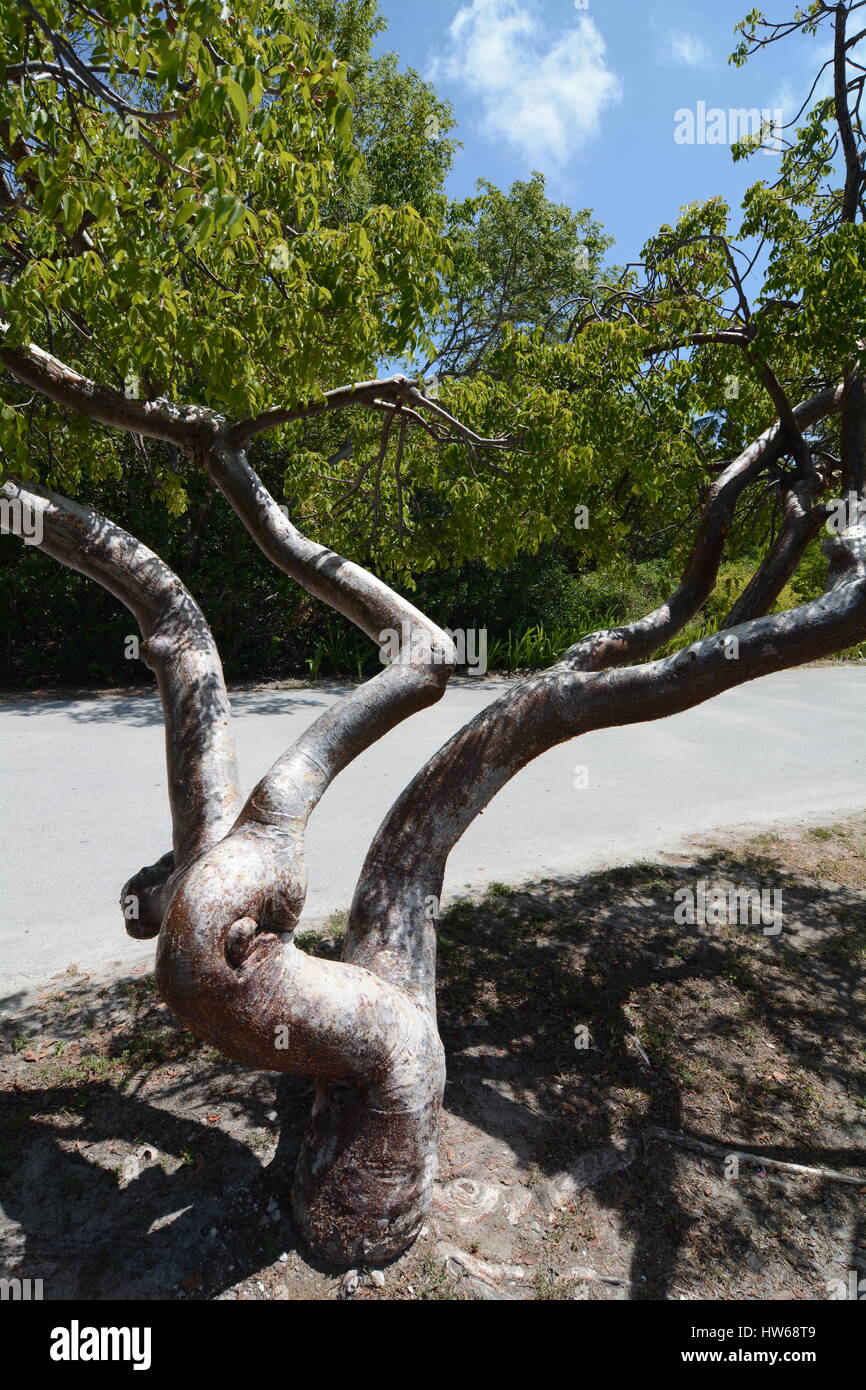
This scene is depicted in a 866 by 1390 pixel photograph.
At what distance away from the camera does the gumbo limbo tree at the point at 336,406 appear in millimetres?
2783

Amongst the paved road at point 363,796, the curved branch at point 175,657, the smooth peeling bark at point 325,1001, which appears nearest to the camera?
the smooth peeling bark at point 325,1001

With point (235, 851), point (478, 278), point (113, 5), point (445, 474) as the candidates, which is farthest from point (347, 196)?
point (235, 851)

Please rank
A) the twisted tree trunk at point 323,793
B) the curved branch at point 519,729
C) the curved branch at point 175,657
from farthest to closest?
the curved branch at point 519,729, the curved branch at point 175,657, the twisted tree trunk at point 323,793

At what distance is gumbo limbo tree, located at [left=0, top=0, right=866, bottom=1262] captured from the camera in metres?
2.78

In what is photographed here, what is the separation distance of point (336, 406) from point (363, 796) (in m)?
4.29

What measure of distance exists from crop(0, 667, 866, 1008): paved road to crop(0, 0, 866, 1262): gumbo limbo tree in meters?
2.37

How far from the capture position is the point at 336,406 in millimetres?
4586

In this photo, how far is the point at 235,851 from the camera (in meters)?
2.49

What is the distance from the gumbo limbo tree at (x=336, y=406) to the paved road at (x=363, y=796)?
2.37 m

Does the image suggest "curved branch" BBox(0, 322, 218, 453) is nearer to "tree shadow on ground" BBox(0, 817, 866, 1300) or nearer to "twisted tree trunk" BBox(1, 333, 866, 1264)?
"twisted tree trunk" BBox(1, 333, 866, 1264)

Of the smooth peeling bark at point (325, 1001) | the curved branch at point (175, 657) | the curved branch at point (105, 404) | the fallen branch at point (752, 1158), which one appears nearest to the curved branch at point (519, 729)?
the smooth peeling bark at point (325, 1001)

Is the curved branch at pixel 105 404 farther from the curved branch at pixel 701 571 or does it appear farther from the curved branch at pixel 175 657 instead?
the curved branch at pixel 701 571

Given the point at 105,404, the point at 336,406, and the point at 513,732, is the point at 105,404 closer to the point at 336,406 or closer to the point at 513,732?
the point at 336,406

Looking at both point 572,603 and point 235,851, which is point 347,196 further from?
point 235,851
